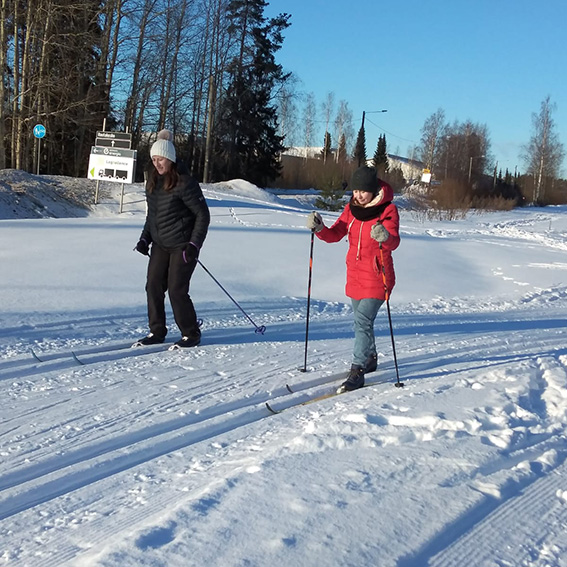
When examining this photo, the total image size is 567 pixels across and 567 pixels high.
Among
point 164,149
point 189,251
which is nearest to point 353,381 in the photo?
point 189,251

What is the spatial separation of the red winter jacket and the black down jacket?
45.9 inches

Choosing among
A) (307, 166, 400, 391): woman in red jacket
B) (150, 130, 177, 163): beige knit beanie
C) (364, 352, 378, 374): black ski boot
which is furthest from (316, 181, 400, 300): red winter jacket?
(150, 130, 177, 163): beige knit beanie

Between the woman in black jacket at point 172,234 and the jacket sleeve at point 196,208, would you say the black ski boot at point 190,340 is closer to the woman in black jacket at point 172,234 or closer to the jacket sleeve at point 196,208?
the woman in black jacket at point 172,234

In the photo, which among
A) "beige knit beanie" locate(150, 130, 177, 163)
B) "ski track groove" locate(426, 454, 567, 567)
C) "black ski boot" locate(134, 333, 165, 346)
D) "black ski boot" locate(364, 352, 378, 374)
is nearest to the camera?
"ski track groove" locate(426, 454, 567, 567)

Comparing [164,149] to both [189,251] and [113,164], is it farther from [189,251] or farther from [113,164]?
[113,164]

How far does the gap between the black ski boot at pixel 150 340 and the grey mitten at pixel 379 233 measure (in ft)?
7.36

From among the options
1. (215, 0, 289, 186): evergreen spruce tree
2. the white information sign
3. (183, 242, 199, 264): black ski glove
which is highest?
(215, 0, 289, 186): evergreen spruce tree

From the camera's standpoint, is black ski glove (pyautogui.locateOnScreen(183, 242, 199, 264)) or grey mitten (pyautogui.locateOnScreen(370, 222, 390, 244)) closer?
grey mitten (pyautogui.locateOnScreen(370, 222, 390, 244))

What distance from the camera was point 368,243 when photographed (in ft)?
14.4

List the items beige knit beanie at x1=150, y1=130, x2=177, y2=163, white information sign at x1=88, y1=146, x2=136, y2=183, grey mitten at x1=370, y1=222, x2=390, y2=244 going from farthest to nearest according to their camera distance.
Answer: white information sign at x1=88, y1=146, x2=136, y2=183
beige knit beanie at x1=150, y1=130, x2=177, y2=163
grey mitten at x1=370, y1=222, x2=390, y2=244

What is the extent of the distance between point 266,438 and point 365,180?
1.94 meters

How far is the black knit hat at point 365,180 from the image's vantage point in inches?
166

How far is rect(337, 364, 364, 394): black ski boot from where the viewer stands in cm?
430

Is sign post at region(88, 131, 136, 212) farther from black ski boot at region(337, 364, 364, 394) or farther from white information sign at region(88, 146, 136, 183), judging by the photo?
black ski boot at region(337, 364, 364, 394)
